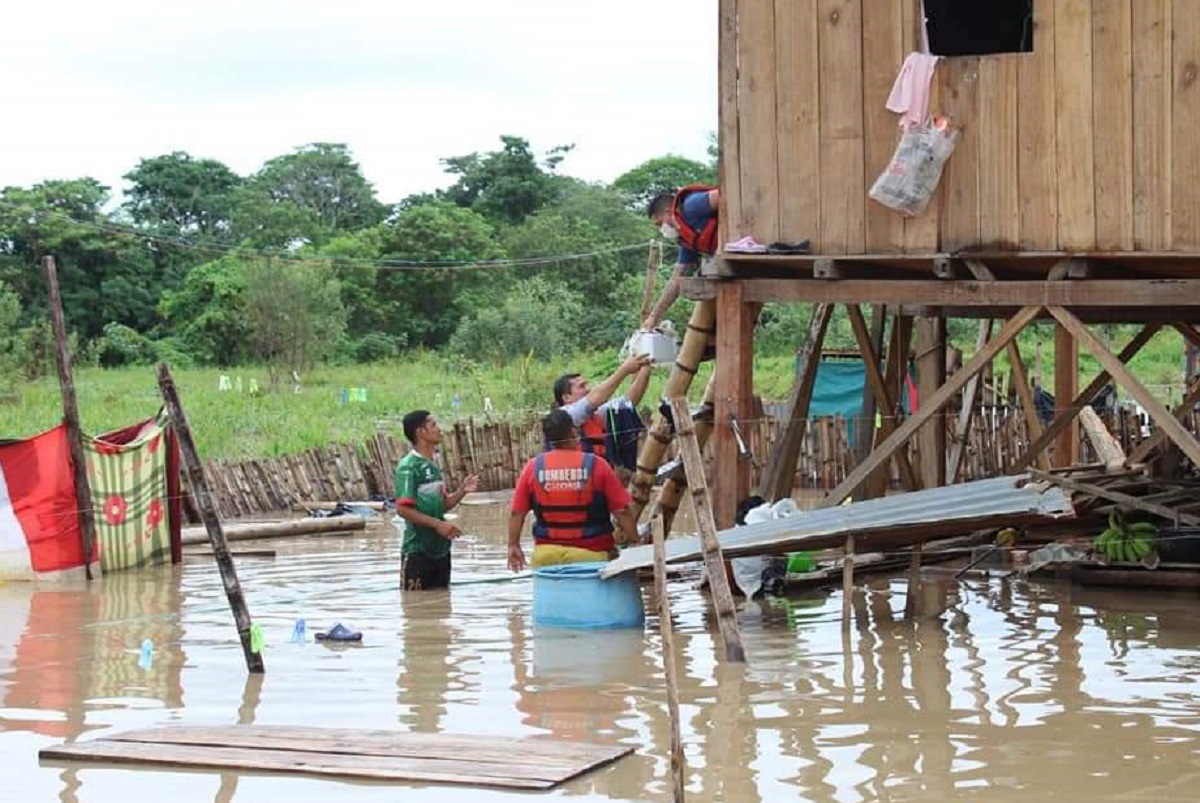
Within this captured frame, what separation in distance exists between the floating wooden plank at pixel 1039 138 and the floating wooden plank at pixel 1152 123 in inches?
19.3

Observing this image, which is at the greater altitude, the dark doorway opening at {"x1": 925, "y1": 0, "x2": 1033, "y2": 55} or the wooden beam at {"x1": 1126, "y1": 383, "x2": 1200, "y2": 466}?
the dark doorway opening at {"x1": 925, "y1": 0, "x2": 1033, "y2": 55}

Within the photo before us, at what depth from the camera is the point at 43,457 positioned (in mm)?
14820

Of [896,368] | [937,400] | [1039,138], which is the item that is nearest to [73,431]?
[896,368]

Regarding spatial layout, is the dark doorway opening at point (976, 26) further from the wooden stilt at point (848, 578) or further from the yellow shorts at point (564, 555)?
the yellow shorts at point (564, 555)

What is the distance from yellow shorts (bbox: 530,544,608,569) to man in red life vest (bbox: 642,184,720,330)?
2.11 metres

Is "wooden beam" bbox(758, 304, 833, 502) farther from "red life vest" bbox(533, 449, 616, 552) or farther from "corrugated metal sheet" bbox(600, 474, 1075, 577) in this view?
"corrugated metal sheet" bbox(600, 474, 1075, 577)

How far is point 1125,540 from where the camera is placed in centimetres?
1283

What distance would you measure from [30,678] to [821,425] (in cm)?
1457

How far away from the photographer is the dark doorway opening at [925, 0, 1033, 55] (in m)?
11.6

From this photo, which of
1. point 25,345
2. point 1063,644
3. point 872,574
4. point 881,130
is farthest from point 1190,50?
point 25,345

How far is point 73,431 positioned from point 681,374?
18.0 ft

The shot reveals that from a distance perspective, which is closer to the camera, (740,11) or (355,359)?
(740,11)

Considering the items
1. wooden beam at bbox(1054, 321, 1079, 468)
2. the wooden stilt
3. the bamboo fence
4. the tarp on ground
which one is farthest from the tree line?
the wooden stilt

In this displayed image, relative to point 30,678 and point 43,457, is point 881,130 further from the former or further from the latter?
point 43,457
